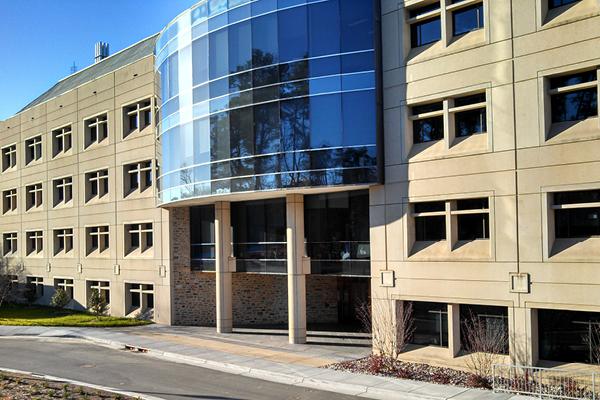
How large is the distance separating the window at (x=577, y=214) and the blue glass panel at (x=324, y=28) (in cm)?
1026

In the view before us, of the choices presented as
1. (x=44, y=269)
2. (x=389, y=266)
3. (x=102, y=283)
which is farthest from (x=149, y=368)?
(x=44, y=269)

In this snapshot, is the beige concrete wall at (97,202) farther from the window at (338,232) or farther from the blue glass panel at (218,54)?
the window at (338,232)

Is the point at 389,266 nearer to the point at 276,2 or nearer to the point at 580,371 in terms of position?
the point at 580,371

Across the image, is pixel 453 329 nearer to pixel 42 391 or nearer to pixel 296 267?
pixel 296 267

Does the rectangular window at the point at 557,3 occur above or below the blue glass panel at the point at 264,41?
below

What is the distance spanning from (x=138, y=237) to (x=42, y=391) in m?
20.3

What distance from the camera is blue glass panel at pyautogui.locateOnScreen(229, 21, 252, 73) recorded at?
26406 millimetres

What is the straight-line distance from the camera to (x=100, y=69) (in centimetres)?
4744

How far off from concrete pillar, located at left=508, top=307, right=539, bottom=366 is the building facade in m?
0.05

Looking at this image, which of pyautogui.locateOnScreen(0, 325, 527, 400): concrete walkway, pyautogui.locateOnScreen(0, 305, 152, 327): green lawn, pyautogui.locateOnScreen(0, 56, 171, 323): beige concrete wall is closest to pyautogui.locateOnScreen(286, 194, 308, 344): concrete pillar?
pyautogui.locateOnScreen(0, 325, 527, 400): concrete walkway

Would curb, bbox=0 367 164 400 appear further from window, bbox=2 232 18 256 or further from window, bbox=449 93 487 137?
window, bbox=2 232 18 256

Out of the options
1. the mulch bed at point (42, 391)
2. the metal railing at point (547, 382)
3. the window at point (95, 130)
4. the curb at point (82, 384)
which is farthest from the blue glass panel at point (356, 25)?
the window at point (95, 130)

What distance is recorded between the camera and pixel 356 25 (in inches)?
949

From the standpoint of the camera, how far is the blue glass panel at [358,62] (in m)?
24.0
